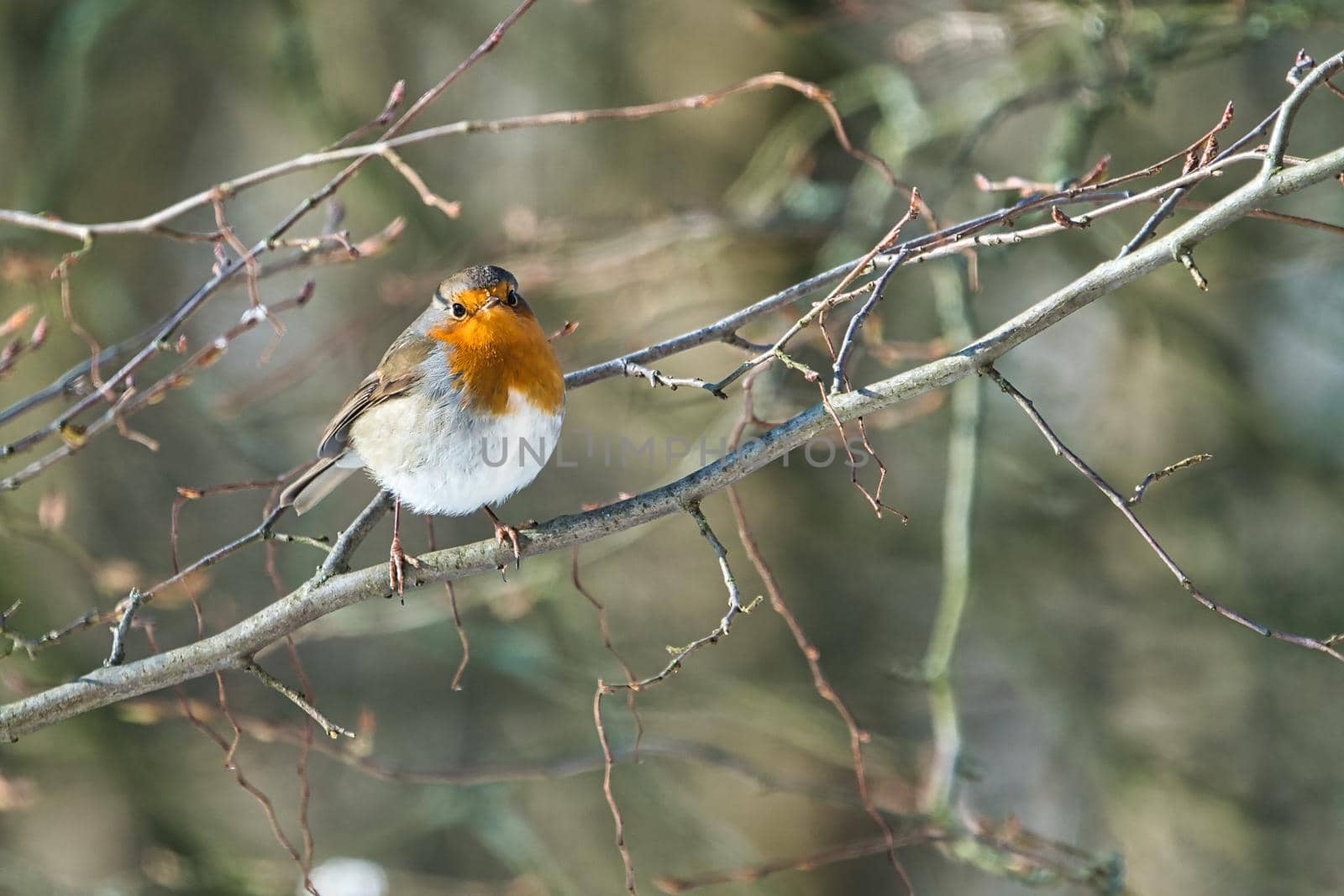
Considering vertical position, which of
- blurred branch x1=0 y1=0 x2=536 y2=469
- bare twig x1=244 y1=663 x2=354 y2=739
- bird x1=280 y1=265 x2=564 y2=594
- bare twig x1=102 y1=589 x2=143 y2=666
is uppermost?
bird x1=280 y1=265 x2=564 y2=594

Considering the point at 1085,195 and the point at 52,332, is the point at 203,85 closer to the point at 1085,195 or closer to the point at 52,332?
the point at 52,332

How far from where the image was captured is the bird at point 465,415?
2.68m

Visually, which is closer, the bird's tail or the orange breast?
the orange breast

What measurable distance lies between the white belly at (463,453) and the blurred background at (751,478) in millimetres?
1190

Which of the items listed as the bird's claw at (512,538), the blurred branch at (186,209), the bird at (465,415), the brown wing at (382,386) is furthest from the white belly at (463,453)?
the blurred branch at (186,209)

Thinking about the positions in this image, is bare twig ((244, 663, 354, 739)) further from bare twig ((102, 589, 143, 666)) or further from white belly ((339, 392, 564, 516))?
white belly ((339, 392, 564, 516))

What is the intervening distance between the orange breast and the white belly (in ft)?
0.08

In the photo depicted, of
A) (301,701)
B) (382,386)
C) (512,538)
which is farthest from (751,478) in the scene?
(301,701)

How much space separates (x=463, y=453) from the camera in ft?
8.81

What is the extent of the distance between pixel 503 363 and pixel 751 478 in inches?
83.0

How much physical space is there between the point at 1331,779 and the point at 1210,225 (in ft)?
11.8

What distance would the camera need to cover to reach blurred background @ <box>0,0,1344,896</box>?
411 centimetres

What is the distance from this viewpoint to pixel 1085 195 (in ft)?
6.07

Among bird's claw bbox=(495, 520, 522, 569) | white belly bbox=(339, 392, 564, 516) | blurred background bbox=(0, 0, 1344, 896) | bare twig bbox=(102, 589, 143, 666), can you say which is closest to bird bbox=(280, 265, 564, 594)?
white belly bbox=(339, 392, 564, 516)
